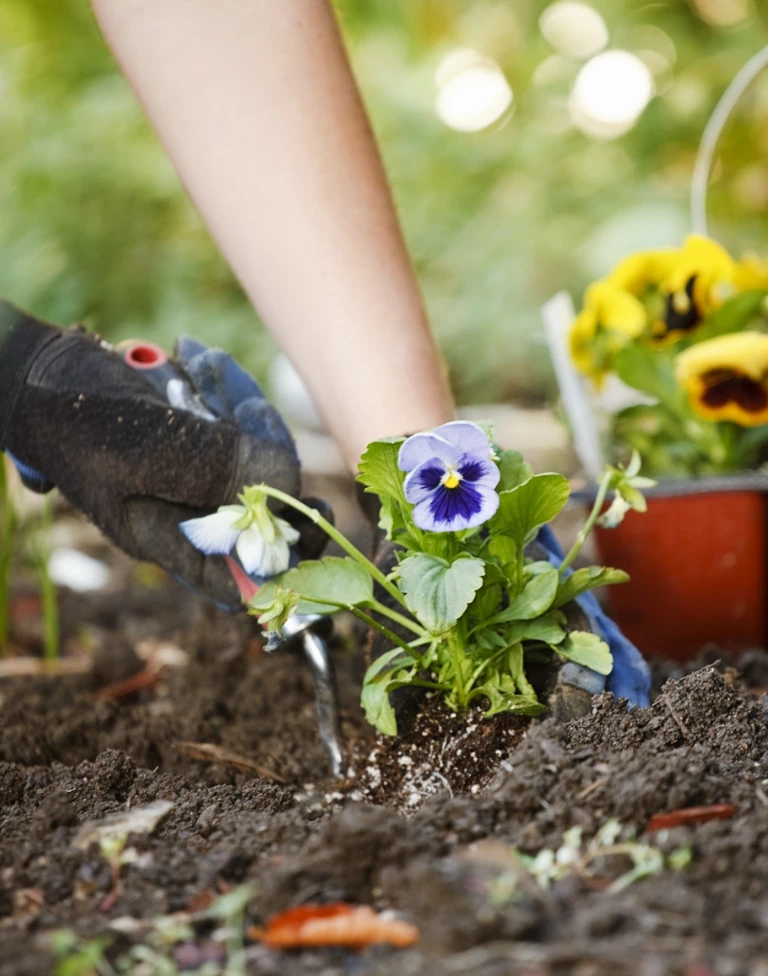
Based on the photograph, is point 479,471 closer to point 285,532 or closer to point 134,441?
point 285,532

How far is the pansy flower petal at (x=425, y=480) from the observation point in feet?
3.04

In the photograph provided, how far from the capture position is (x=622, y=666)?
1.11 metres

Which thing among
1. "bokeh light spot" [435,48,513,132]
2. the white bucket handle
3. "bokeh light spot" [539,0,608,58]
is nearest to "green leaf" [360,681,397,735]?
the white bucket handle

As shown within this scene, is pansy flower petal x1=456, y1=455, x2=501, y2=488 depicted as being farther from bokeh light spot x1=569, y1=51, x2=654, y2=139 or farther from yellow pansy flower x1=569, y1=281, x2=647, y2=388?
bokeh light spot x1=569, y1=51, x2=654, y2=139

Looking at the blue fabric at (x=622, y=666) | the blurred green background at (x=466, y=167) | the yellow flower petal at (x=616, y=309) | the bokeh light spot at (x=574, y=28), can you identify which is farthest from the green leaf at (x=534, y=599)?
the bokeh light spot at (x=574, y=28)

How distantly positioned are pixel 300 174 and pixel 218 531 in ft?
1.54

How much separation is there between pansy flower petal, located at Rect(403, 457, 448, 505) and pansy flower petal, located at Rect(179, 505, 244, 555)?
0.20m

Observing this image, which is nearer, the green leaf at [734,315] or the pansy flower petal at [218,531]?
the pansy flower petal at [218,531]

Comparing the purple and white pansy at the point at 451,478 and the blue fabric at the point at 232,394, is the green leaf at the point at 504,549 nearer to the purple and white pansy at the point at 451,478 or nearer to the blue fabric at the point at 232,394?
the purple and white pansy at the point at 451,478

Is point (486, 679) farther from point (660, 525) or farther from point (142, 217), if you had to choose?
point (142, 217)

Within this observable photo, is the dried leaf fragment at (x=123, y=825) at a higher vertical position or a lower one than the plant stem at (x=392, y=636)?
lower

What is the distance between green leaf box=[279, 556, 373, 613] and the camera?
1018mm

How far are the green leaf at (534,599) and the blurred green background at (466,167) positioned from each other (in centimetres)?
253

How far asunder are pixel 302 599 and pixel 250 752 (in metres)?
0.34
